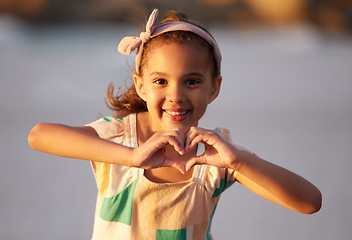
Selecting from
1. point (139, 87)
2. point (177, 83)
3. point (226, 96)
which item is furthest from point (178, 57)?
point (226, 96)

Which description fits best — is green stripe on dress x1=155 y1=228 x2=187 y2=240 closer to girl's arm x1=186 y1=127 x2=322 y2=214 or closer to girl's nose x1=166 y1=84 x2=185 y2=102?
girl's arm x1=186 y1=127 x2=322 y2=214

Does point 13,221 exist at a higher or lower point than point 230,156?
lower

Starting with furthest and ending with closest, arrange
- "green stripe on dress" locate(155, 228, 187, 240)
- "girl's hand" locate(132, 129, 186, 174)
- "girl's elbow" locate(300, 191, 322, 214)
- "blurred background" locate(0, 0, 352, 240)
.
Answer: "blurred background" locate(0, 0, 352, 240), "green stripe on dress" locate(155, 228, 187, 240), "girl's elbow" locate(300, 191, 322, 214), "girl's hand" locate(132, 129, 186, 174)

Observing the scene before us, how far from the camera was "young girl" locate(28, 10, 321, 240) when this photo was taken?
120 cm

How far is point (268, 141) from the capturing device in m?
3.73

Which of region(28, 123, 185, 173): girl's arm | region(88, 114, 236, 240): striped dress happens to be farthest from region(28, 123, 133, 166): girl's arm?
region(88, 114, 236, 240): striped dress

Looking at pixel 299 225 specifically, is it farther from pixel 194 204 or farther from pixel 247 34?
pixel 247 34

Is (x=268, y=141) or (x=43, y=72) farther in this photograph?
(x=43, y=72)

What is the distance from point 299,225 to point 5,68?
533cm

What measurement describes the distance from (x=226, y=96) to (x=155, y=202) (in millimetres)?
4755

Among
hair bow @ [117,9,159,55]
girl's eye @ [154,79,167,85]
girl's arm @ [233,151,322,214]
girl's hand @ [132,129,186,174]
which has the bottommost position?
girl's arm @ [233,151,322,214]

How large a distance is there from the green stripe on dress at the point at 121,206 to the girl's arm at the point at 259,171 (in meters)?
0.26

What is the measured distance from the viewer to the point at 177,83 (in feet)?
4.09

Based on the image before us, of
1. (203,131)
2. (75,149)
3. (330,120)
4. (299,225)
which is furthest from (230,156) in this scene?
(330,120)
